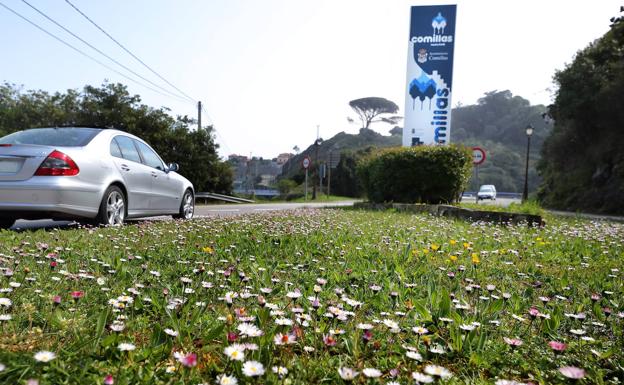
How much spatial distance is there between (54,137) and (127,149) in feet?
3.50

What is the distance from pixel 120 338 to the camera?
161 centimetres

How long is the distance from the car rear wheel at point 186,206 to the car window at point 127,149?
5.49ft

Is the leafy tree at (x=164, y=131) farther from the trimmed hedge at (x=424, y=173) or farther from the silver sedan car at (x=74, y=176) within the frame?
the silver sedan car at (x=74, y=176)

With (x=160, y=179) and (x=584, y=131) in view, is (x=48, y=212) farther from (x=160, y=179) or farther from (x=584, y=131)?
(x=584, y=131)

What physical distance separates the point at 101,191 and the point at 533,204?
841cm

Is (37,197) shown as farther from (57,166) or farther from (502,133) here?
(502,133)

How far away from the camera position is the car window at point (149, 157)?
6900 millimetres

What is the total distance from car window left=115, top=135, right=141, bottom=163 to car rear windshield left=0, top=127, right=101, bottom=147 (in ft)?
1.47

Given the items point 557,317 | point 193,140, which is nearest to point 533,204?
point 557,317

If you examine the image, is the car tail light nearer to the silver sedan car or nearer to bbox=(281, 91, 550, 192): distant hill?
the silver sedan car

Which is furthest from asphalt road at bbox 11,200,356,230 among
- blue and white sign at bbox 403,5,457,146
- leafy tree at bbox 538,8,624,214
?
leafy tree at bbox 538,8,624,214

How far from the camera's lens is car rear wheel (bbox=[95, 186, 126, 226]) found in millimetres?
5590

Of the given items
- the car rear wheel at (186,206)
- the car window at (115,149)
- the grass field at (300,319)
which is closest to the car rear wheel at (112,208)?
the car window at (115,149)

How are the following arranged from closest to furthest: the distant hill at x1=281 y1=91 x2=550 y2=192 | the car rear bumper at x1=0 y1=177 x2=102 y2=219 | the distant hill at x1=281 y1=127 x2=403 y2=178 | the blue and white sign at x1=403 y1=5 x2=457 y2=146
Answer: the car rear bumper at x1=0 y1=177 x2=102 y2=219 → the blue and white sign at x1=403 y1=5 x2=457 y2=146 → the distant hill at x1=281 y1=91 x2=550 y2=192 → the distant hill at x1=281 y1=127 x2=403 y2=178
